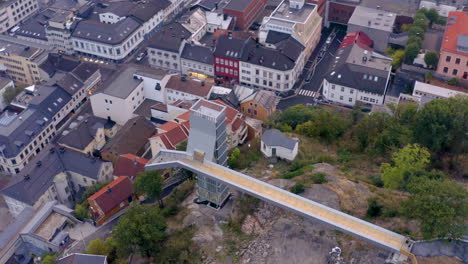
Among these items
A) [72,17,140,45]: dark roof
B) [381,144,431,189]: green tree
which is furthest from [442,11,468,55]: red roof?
[72,17,140,45]: dark roof

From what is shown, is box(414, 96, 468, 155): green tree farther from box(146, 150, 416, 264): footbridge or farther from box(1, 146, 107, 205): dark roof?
box(1, 146, 107, 205): dark roof

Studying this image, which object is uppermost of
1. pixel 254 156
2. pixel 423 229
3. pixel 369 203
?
pixel 423 229

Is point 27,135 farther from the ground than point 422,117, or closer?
closer

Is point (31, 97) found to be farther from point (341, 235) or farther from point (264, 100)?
point (341, 235)

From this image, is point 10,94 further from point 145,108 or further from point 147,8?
point 147,8

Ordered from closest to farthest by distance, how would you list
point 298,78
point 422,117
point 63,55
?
1. point 422,117
2. point 298,78
3. point 63,55

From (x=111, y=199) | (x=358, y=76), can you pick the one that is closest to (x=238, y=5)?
(x=358, y=76)

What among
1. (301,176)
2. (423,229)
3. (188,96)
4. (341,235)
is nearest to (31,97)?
(188,96)

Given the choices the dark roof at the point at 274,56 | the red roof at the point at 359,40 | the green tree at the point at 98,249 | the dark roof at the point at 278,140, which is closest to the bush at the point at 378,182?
the dark roof at the point at 278,140
